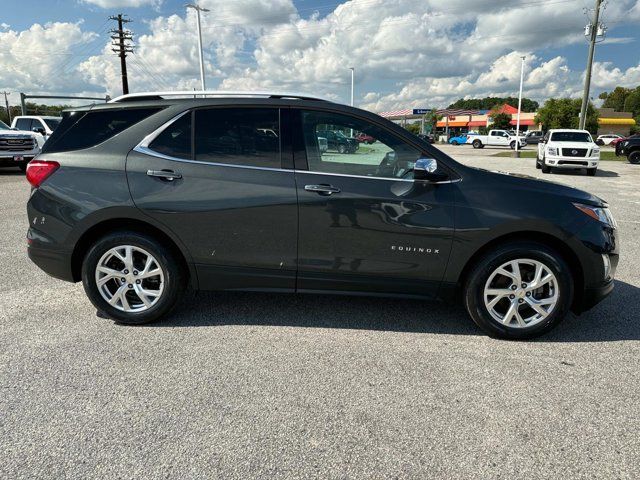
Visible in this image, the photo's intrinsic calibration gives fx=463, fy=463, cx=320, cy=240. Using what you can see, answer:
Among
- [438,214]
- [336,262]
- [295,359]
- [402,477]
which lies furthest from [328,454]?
[438,214]

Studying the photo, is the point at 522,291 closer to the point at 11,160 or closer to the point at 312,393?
the point at 312,393

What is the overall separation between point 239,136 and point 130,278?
141cm

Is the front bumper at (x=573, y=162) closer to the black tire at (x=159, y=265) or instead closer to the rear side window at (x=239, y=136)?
the rear side window at (x=239, y=136)

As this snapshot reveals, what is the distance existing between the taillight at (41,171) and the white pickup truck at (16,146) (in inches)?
512

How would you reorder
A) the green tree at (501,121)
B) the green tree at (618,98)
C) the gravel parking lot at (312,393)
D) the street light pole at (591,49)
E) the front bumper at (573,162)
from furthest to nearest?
Result: the green tree at (618,98) → the green tree at (501,121) → the street light pole at (591,49) → the front bumper at (573,162) → the gravel parking lot at (312,393)

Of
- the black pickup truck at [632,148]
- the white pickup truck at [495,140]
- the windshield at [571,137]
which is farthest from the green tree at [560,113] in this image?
the windshield at [571,137]

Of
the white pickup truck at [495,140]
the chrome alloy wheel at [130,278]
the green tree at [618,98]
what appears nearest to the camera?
the chrome alloy wheel at [130,278]

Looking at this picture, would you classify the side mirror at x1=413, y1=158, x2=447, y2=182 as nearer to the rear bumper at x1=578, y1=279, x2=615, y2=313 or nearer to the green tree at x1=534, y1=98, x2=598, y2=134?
the rear bumper at x1=578, y1=279, x2=615, y2=313

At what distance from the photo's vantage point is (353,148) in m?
3.51

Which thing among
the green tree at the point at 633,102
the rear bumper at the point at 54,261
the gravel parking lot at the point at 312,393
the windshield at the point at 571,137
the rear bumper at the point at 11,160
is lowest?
the gravel parking lot at the point at 312,393

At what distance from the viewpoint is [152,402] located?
267cm

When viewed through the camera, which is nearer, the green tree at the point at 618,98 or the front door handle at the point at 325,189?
the front door handle at the point at 325,189

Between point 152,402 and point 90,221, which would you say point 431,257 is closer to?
point 152,402

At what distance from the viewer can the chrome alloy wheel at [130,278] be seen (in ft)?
11.9
